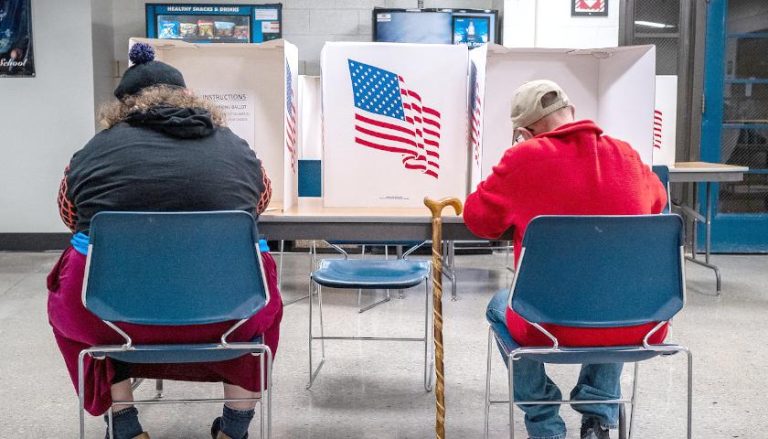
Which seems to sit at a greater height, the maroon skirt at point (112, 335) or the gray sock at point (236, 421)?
the maroon skirt at point (112, 335)

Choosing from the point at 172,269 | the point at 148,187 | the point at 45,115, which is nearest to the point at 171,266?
the point at 172,269

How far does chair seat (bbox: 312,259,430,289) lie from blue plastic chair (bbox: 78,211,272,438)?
100 centimetres

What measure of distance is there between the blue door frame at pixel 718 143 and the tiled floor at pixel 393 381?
1.39 m

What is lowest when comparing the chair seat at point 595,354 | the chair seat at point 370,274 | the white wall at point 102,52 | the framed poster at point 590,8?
the chair seat at point 370,274

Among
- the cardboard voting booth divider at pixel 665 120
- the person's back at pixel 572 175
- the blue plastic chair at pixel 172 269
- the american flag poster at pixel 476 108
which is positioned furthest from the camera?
the cardboard voting booth divider at pixel 665 120

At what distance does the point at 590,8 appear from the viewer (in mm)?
5340

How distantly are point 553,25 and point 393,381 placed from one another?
3476mm

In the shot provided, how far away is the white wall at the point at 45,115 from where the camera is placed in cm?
520

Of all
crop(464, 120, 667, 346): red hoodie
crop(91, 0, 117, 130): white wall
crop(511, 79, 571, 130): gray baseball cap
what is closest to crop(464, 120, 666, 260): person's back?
crop(464, 120, 667, 346): red hoodie

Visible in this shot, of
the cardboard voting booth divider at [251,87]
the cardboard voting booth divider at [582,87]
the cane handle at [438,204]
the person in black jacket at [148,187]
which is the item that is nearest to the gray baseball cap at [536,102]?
the cane handle at [438,204]

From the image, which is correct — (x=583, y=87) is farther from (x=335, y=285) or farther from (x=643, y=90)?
(x=335, y=285)

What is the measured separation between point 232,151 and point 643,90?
4.14ft

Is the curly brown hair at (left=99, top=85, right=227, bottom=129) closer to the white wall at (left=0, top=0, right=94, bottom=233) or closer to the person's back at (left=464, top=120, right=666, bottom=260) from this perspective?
the person's back at (left=464, top=120, right=666, bottom=260)

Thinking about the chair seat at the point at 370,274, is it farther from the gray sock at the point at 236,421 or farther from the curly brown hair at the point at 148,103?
the curly brown hair at the point at 148,103
